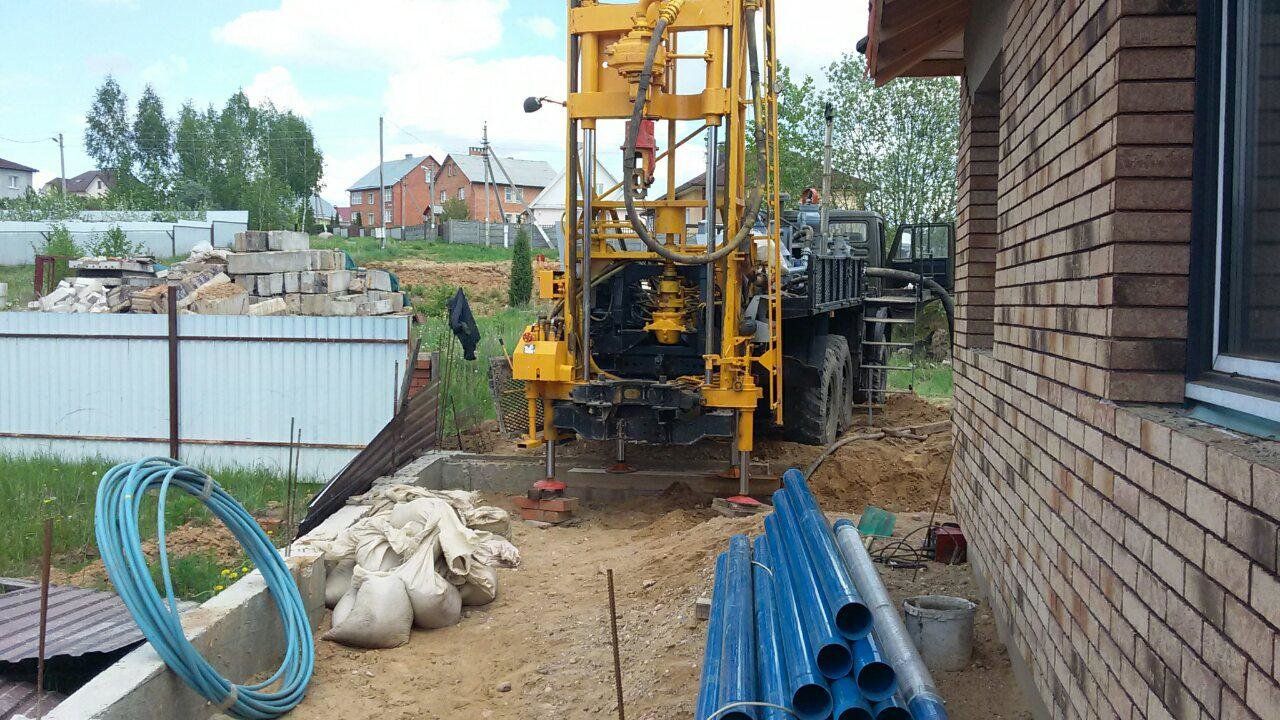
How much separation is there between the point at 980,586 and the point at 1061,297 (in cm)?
251

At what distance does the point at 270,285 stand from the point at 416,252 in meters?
26.0

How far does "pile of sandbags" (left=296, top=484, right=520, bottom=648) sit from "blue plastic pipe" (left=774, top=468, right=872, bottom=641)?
7.51ft

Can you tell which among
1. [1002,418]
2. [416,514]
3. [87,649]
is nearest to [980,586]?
[1002,418]

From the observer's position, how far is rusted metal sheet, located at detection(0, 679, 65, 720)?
15.9ft

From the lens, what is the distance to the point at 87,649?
16.9 feet

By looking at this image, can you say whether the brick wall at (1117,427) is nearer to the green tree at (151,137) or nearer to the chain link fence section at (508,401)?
the chain link fence section at (508,401)

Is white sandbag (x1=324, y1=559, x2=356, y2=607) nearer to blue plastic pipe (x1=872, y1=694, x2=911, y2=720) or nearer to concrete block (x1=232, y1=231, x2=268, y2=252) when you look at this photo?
blue plastic pipe (x1=872, y1=694, x2=911, y2=720)

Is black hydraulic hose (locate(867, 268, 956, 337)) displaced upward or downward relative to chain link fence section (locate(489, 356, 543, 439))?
upward

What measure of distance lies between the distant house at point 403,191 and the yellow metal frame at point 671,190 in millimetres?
73981

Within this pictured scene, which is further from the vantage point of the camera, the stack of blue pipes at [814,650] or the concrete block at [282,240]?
the concrete block at [282,240]

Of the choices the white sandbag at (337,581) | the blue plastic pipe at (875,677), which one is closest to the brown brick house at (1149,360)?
the blue plastic pipe at (875,677)

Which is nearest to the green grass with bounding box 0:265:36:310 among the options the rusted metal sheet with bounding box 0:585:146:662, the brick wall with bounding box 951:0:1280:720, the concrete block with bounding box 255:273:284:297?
the concrete block with bounding box 255:273:284:297

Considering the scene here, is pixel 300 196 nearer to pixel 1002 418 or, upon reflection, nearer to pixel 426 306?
pixel 426 306

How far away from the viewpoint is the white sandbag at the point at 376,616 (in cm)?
611
